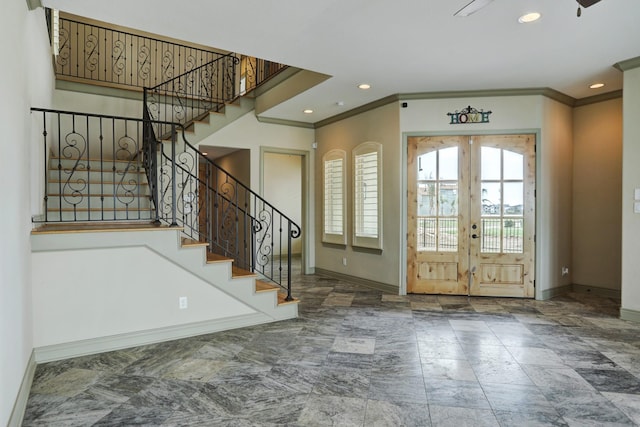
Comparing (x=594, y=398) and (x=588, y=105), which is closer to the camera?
(x=594, y=398)

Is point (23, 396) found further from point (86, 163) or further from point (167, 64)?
point (167, 64)

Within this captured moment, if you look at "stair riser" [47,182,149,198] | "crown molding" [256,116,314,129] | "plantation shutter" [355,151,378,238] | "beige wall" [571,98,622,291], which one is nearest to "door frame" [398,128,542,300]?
"plantation shutter" [355,151,378,238]

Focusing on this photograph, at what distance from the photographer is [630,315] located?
14.5 ft

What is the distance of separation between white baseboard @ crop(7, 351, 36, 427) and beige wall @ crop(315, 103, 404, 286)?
14.7ft

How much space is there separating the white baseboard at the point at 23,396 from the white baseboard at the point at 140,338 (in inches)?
7.0

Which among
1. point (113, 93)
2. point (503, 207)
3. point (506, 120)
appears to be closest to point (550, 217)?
point (503, 207)

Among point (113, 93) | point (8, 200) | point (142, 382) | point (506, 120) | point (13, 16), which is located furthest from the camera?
point (113, 93)

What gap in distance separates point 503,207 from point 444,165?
3.42 feet

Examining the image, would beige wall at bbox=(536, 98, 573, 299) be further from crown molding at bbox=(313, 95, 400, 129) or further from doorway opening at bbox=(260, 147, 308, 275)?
doorway opening at bbox=(260, 147, 308, 275)

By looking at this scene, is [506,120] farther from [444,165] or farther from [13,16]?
[13,16]

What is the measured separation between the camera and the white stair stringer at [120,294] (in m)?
3.23

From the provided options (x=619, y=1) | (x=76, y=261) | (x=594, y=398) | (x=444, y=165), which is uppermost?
(x=619, y=1)

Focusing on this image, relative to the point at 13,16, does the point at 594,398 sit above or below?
below

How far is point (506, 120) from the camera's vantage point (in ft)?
18.2
